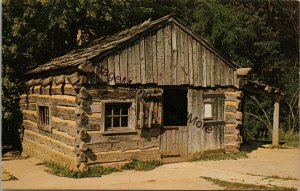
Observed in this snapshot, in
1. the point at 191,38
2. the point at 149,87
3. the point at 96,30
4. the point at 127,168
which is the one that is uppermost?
the point at 96,30

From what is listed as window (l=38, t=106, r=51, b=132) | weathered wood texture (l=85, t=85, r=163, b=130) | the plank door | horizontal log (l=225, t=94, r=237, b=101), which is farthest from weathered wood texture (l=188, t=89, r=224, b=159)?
window (l=38, t=106, r=51, b=132)

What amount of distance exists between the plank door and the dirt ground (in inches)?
16.4

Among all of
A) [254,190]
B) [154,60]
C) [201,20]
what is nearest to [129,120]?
[154,60]

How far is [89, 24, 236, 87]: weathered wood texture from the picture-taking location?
495 inches

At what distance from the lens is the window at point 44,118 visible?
14.5 m

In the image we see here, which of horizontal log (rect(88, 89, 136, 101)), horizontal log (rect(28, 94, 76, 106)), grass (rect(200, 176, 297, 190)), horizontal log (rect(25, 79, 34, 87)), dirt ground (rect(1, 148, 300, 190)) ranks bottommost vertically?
dirt ground (rect(1, 148, 300, 190))

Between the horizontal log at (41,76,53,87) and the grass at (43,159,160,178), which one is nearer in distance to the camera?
the grass at (43,159,160,178)

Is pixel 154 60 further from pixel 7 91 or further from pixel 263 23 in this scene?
pixel 263 23

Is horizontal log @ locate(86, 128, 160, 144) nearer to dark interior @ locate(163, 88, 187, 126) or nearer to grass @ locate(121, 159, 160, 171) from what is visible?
grass @ locate(121, 159, 160, 171)

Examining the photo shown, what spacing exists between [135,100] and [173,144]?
2.26 meters

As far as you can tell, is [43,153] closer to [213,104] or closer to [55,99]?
[55,99]

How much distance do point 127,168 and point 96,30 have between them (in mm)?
11221

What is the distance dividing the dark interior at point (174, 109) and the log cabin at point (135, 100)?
4625 millimetres

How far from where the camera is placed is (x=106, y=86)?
12.3 m
